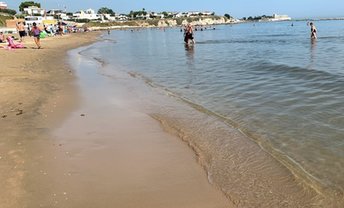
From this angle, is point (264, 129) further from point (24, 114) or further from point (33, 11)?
point (33, 11)

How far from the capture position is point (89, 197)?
471 centimetres

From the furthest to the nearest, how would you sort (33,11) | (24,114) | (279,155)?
1. (33,11)
2. (24,114)
3. (279,155)

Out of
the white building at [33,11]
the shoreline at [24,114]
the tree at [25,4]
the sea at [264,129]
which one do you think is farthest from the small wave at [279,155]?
the tree at [25,4]

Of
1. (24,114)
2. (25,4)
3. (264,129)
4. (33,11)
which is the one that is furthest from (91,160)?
(25,4)

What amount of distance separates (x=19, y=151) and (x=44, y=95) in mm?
4953

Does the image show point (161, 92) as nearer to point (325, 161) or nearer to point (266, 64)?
point (325, 161)

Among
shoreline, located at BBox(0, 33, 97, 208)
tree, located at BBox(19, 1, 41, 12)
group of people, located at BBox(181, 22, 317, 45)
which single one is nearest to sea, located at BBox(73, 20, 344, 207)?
shoreline, located at BBox(0, 33, 97, 208)

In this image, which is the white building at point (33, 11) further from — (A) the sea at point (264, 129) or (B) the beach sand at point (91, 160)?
(B) the beach sand at point (91, 160)

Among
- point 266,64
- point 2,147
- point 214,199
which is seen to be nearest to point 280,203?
point 214,199

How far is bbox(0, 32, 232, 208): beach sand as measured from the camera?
469 centimetres

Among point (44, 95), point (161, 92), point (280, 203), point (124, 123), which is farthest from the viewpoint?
point (161, 92)

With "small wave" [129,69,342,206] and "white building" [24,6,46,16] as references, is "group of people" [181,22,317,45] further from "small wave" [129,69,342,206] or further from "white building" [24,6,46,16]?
"white building" [24,6,46,16]

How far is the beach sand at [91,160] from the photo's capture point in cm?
469

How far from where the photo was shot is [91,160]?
5.99 m
